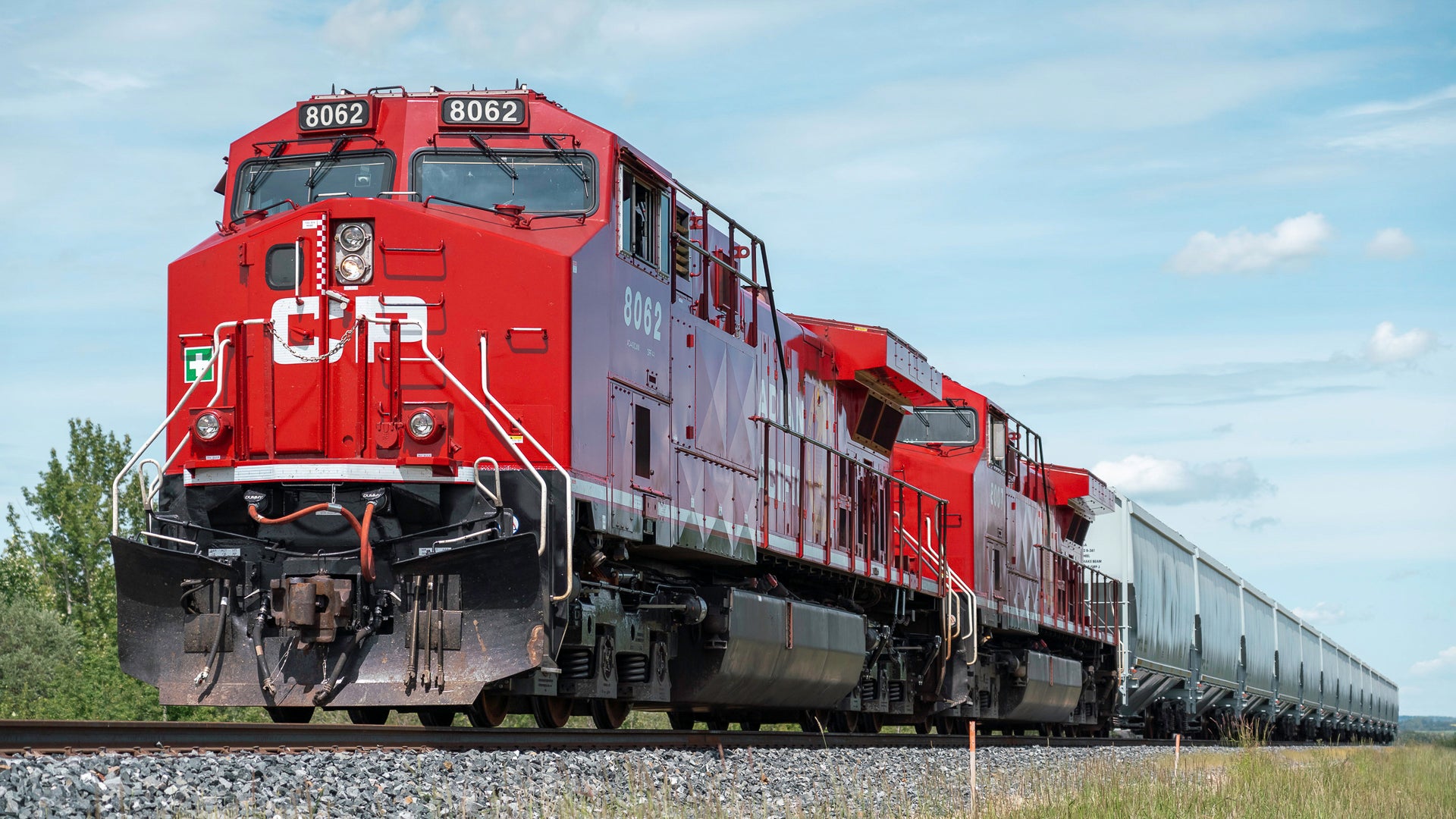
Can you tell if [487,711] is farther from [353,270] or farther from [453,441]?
[353,270]

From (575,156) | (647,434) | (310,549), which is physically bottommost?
(310,549)

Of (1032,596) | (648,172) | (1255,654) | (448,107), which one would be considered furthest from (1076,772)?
(1255,654)

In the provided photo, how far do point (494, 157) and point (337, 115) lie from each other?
110 cm

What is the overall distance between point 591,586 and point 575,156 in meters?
2.80

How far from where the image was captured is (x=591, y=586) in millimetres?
9398

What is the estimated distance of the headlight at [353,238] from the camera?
9172mm

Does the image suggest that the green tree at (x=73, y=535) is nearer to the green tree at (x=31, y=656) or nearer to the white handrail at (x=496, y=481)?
the green tree at (x=31, y=656)

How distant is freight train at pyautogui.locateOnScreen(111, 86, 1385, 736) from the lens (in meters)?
8.52

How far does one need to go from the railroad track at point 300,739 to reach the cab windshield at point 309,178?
11.3ft

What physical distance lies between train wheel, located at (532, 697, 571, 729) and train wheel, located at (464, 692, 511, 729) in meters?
0.32

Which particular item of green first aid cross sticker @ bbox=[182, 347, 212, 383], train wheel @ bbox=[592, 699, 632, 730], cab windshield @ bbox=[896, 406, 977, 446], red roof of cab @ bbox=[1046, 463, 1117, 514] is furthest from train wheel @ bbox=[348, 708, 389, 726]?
red roof of cab @ bbox=[1046, 463, 1117, 514]

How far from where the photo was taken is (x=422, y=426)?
8820mm

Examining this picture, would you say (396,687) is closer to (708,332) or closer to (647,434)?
(647,434)

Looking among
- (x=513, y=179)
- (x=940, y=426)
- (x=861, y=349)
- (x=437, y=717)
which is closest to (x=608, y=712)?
(x=437, y=717)
